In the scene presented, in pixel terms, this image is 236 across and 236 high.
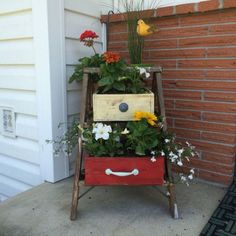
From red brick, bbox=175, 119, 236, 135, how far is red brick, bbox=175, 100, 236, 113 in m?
0.09

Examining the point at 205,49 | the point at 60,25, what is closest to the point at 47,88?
the point at 60,25

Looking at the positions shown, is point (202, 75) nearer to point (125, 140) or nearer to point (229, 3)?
point (229, 3)

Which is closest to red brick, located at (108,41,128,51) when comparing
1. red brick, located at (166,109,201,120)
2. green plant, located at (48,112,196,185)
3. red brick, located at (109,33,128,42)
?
red brick, located at (109,33,128,42)

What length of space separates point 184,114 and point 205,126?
16cm

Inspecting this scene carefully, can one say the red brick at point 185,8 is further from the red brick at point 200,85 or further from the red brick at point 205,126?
the red brick at point 205,126

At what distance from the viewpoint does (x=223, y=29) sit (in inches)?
67.7

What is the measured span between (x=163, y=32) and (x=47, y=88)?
83cm

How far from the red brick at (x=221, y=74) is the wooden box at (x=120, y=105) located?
531 millimetres

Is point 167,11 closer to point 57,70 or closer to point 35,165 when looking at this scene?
point 57,70

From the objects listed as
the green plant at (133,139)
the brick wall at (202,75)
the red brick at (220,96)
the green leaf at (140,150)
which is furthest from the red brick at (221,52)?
the green leaf at (140,150)

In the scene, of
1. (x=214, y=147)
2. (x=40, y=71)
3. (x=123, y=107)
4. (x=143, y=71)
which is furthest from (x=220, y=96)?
(x=40, y=71)

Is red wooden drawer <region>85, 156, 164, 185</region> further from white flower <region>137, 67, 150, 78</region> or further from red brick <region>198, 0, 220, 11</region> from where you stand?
red brick <region>198, 0, 220, 11</region>

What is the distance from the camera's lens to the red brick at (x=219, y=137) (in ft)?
5.90

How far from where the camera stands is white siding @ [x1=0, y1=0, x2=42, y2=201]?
6.28 ft
